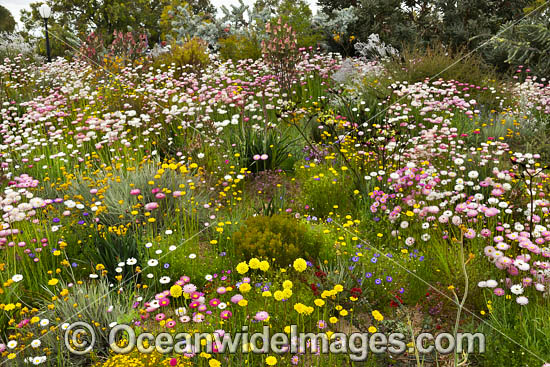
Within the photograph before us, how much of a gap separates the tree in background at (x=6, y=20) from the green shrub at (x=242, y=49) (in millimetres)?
44367

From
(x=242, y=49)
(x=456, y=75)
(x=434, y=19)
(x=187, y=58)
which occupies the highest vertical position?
(x=434, y=19)

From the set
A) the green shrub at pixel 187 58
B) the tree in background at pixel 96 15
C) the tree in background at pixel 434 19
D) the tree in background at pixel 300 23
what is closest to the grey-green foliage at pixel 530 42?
the tree in background at pixel 434 19

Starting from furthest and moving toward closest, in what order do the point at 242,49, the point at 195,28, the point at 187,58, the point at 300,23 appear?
the point at 195,28
the point at 300,23
the point at 242,49
the point at 187,58

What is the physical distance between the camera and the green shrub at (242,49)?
507 inches

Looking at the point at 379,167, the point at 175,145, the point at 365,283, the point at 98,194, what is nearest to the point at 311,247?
the point at 365,283

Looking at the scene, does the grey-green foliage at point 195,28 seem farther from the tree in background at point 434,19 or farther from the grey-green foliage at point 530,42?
the grey-green foliage at point 530,42

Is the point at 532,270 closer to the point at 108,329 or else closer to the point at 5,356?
the point at 108,329

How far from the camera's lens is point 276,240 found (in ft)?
13.0

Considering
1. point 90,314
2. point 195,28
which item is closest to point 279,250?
point 90,314

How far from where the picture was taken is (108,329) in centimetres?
313

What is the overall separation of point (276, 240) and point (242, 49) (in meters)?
10.3

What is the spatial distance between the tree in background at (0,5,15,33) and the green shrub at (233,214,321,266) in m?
54.0

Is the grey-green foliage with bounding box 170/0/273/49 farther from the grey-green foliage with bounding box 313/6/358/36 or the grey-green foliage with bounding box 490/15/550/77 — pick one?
the grey-green foliage with bounding box 490/15/550/77
